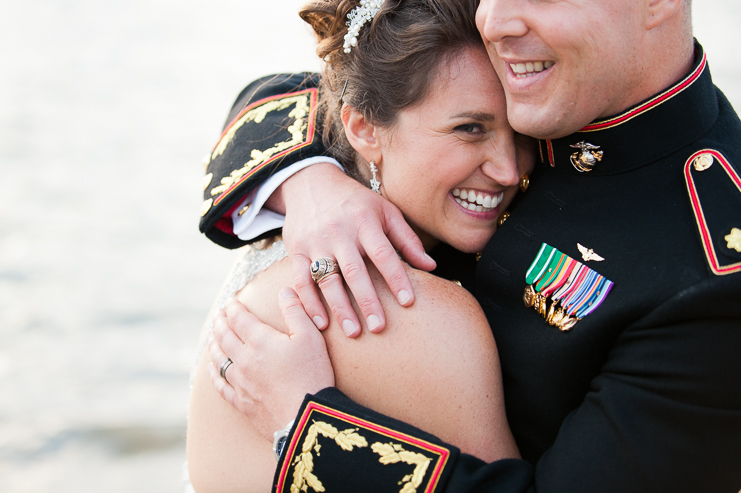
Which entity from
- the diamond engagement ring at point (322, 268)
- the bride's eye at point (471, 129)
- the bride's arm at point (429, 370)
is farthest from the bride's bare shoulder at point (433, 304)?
the bride's eye at point (471, 129)

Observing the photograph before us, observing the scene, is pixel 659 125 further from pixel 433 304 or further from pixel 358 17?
pixel 358 17

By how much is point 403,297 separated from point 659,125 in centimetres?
64

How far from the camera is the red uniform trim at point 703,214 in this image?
1.15 metres

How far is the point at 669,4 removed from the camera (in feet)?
4.17

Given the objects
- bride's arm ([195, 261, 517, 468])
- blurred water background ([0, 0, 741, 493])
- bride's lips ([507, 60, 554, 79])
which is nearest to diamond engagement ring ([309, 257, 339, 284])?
bride's arm ([195, 261, 517, 468])

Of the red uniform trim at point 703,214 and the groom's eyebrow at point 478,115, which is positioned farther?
the groom's eyebrow at point 478,115

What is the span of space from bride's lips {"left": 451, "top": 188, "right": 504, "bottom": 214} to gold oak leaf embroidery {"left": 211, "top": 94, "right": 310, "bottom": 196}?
513 mm

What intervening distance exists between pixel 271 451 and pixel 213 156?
99 cm

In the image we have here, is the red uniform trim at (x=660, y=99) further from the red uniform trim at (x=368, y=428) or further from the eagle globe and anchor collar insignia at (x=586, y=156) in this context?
the red uniform trim at (x=368, y=428)

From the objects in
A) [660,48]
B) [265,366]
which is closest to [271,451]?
[265,366]

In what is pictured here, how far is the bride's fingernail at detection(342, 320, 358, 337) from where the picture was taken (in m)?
1.45

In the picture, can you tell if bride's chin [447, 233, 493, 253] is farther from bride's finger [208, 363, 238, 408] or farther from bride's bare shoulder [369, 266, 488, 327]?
bride's finger [208, 363, 238, 408]

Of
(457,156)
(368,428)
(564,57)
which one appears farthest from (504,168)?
(368,428)

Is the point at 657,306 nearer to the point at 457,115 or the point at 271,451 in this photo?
the point at 457,115
